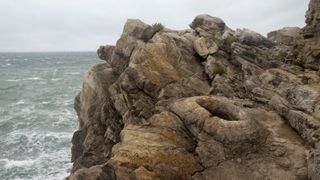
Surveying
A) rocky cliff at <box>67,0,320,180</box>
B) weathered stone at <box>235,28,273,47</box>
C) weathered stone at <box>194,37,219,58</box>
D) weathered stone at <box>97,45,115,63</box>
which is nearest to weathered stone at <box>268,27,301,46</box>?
rocky cliff at <box>67,0,320,180</box>

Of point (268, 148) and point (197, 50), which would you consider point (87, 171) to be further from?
point (197, 50)

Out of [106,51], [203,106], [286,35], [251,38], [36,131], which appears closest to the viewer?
[203,106]

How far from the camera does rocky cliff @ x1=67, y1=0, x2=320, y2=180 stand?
16.8m

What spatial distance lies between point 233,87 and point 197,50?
3.91 meters

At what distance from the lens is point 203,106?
62.1 ft

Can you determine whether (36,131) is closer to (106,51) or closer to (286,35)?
(106,51)

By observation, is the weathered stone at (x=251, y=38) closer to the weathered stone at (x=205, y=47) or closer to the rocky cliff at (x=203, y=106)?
the rocky cliff at (x=203, y=106)

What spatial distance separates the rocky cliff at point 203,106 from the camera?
16.8 m

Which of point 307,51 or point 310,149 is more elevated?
point 307,51

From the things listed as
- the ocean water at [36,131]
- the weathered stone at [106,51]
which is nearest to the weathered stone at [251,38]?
the weathered stone at [106,51]

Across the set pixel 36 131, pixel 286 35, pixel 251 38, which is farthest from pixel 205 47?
pixel 36 131

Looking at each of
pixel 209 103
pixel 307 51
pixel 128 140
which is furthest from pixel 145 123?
pixel 307 51

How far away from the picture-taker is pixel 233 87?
72.2 ft

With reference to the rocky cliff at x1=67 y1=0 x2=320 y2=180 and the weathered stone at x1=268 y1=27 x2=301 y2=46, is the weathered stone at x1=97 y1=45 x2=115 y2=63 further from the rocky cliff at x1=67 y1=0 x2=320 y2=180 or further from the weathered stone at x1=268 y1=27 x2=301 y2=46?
the weathered stone at x1=268 y1=27 x2=301 y2=46
